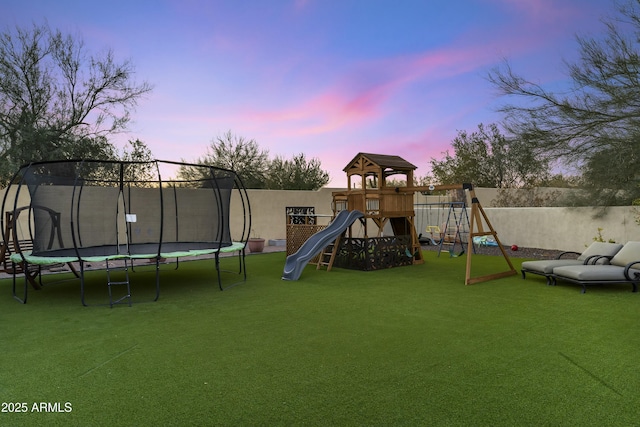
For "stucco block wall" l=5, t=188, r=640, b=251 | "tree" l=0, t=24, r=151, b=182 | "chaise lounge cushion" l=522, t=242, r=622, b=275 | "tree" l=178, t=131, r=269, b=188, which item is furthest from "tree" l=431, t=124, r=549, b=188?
"tree" l=0, t=24, r=151, b=182

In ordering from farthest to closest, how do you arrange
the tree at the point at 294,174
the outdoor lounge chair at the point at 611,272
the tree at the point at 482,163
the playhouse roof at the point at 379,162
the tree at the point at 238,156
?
the tree at the point at 294,174 < the tree at the point at 238,156 < the tree at the point at 482,163 < the playhouse roof at the point at 379,162 < the outdoor lounge chair at the point at 611,272

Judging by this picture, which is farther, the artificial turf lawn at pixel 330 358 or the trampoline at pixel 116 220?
the trampoline at pixel 116 220

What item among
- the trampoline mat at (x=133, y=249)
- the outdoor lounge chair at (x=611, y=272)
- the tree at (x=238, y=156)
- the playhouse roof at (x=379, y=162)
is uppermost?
the tree at (x=238, y=156)

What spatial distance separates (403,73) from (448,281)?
6.33 meters

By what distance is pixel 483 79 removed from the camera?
371 inches

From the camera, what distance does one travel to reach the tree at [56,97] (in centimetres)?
1358

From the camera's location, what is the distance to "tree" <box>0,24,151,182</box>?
13578 mm

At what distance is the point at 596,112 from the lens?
8555 millimetres

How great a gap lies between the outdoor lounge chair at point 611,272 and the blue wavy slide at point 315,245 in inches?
154

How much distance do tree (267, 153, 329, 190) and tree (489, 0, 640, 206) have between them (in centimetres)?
1626

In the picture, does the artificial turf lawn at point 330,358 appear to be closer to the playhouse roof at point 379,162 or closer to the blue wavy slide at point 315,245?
the blue wavy slide at point 315,245

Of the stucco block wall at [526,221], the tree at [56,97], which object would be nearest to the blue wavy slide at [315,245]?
the stucco block wall at [526,221]

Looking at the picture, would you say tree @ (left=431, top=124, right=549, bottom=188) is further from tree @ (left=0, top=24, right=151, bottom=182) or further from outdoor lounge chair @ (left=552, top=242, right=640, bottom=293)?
tree @ (left=0, top=24, right=151, bottom=182)

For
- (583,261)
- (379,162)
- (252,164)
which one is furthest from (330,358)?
(252,164)
